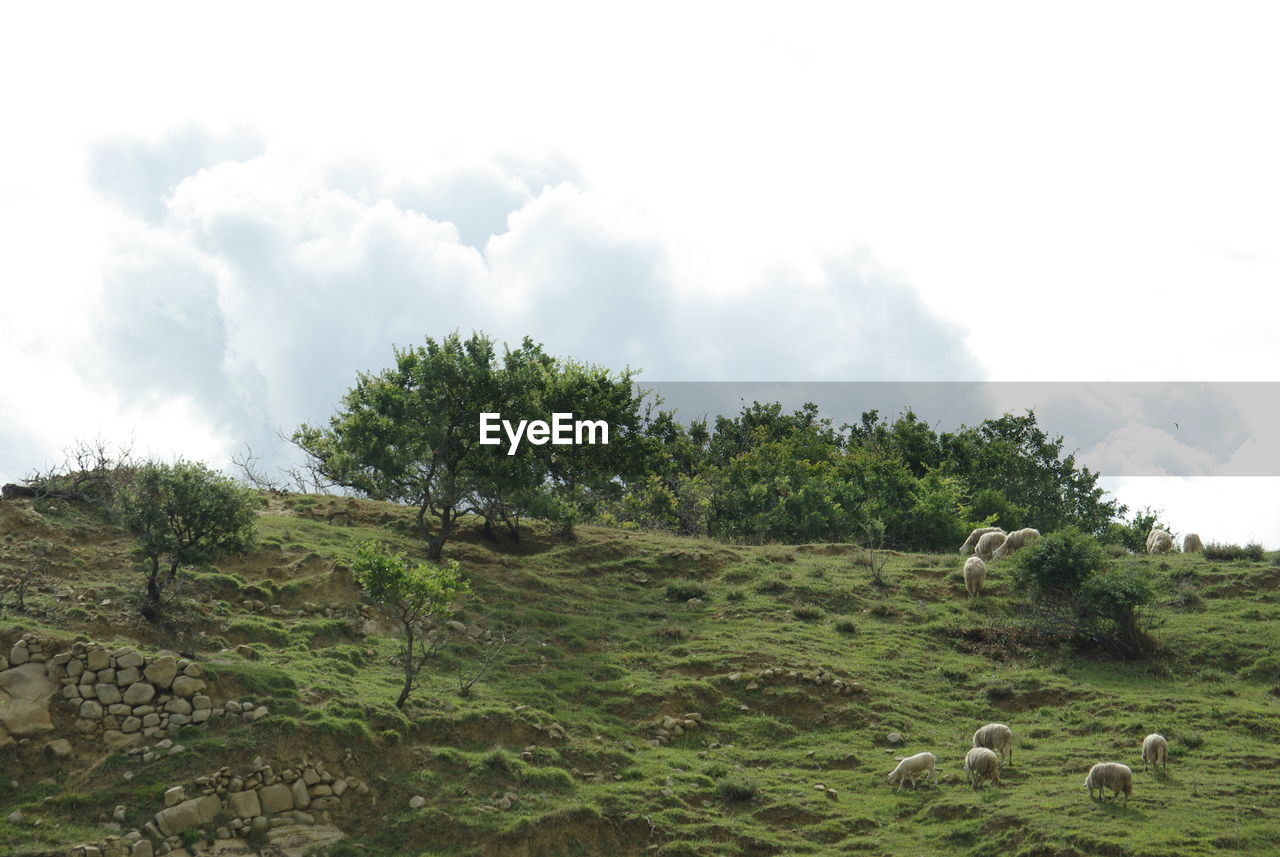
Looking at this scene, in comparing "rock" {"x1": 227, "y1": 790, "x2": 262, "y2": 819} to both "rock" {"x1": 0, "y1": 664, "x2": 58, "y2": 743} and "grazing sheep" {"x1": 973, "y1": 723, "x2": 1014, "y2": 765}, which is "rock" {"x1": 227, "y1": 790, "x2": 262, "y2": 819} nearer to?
"rock" {"x1": 0, "y1": 664, "x2": 58, "y2": 743}

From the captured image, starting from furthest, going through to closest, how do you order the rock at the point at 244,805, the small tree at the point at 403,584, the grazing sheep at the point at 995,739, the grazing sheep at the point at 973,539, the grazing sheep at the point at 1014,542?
the grazing sheep at the point at 973,539 < the grazing sheep at the point at 1014,542 < the grazing sheep at the point at 995,739 < the small tree at the point at 403,584 < the rock at the point at 244,805

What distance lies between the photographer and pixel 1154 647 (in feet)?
93.6

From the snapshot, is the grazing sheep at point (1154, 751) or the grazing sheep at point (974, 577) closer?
the grazing sheep at point (1154, 751)

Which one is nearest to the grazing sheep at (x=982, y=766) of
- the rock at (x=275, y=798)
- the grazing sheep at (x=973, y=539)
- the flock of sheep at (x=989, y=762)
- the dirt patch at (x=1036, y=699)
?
the flock of sheep at (x=989, y=762)

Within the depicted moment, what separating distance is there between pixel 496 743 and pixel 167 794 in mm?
6311

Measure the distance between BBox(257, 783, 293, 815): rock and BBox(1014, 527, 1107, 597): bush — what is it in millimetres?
22841

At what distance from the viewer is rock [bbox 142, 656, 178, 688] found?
1886 centimetres

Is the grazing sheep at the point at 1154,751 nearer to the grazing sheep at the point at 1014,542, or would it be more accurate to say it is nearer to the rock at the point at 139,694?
the grazing sheep at the point at 1014,542

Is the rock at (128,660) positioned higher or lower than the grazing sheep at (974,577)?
lower

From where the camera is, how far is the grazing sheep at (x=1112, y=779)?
61.0 ft

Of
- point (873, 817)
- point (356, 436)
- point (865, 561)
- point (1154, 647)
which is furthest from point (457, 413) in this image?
point (1154, 647)

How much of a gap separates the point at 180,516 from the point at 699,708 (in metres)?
12.8

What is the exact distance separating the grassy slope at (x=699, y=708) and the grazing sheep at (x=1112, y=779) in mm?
440

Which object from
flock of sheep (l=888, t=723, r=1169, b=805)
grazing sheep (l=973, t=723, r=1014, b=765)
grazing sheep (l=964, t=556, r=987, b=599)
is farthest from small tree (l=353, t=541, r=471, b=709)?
grazing sheep (l=964, t=556, r=987, b=599)
